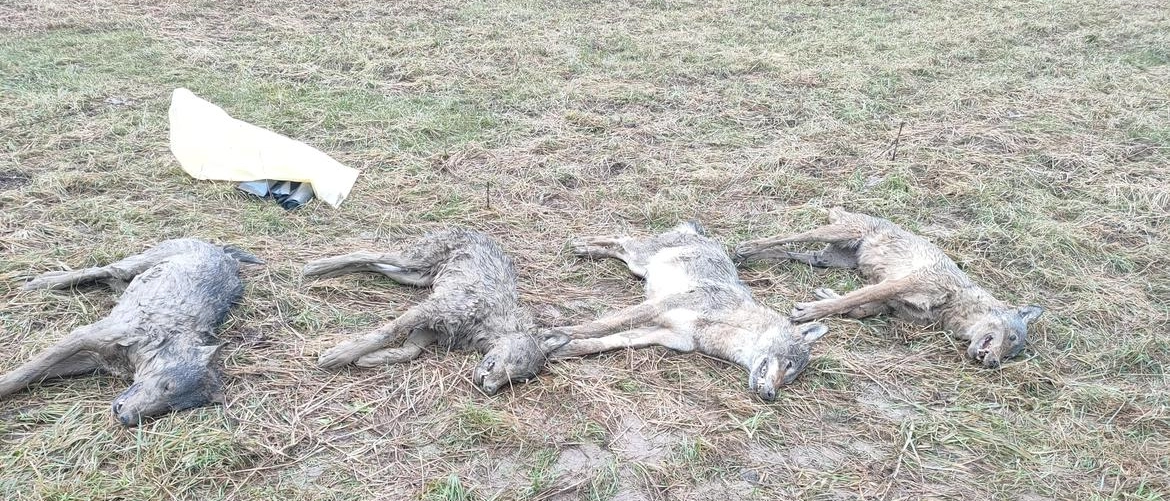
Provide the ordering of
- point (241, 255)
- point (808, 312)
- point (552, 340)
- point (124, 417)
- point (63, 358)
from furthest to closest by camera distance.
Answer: point (808, 312) → point (241, 255) → point (552, 340) → point (63, 358) → point (124, 417)

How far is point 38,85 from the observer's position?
8383 millimetres

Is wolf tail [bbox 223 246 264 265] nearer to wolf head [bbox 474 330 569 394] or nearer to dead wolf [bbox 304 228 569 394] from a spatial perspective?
dead wolf [bbox 304 228 569 394]

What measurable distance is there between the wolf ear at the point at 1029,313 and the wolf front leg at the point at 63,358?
530 centimetres

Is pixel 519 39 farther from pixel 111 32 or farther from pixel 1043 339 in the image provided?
pixel 1043 339

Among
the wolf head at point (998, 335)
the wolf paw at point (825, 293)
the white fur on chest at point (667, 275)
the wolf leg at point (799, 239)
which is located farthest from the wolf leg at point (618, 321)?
the wolf head at point (998, 335)

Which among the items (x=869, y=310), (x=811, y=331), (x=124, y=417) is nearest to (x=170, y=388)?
(x=124, y=417)

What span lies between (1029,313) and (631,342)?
2637 mm

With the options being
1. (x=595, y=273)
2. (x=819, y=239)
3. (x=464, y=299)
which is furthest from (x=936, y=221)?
(x=464, y=299)

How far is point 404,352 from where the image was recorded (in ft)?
15.0

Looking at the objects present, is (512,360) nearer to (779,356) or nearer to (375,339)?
(375,339)

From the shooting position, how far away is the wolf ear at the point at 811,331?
4863 mm

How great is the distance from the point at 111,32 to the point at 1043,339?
35.8 ft

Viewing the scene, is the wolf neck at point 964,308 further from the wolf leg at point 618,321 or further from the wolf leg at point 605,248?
the wolf leg at point 605,248

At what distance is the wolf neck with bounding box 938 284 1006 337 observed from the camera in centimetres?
539
